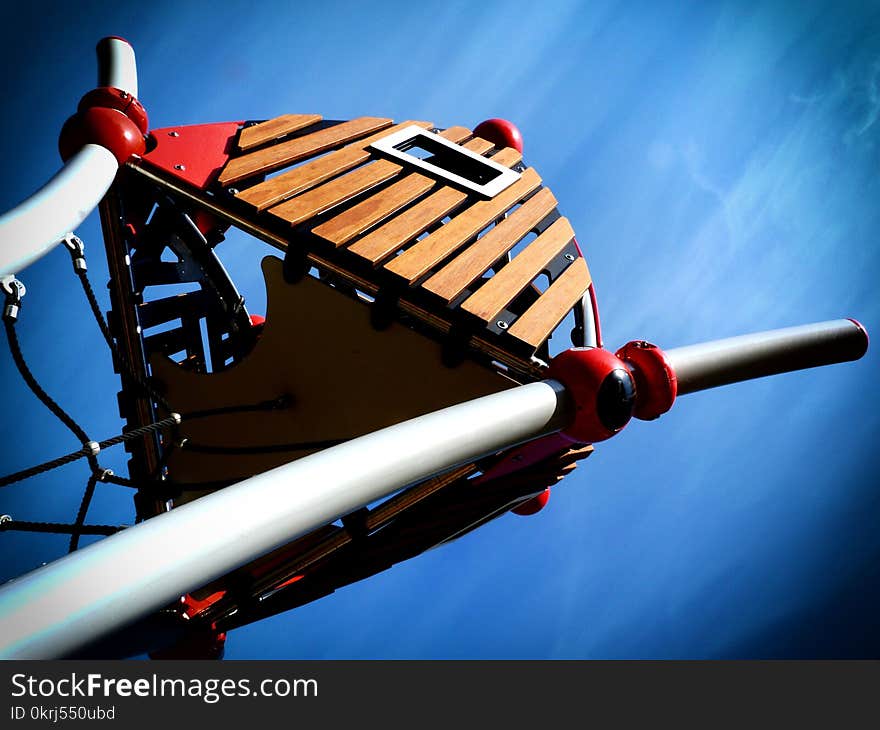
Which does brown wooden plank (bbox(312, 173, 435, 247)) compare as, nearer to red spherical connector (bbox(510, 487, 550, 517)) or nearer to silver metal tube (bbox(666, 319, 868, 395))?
silver metal tube (bbox(666, 319, 868, 395))

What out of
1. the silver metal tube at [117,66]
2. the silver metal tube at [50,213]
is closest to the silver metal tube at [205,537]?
the silver metal tube at [50,213]

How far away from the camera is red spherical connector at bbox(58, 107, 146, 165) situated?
258 cm

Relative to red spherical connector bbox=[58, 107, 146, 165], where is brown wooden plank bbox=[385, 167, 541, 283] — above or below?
below

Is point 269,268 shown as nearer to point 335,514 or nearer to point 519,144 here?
point 519,144

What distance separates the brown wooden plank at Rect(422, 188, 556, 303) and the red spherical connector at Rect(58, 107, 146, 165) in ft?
4.10

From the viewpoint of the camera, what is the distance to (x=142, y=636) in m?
1.96

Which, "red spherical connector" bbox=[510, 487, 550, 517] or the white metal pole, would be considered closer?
the white metal pole

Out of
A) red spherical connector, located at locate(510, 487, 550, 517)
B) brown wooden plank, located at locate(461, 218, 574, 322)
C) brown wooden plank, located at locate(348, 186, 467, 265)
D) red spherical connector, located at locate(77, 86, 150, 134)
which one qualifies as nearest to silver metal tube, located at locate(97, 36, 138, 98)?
red spherical connector, located at locate(77, 86, 150, 134)

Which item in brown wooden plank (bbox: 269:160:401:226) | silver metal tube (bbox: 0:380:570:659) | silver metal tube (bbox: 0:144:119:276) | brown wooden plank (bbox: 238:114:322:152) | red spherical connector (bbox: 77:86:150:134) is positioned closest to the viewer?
silver metal tube (bbox: 0:380:570:659)

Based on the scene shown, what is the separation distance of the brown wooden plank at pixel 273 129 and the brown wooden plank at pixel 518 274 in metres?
1.24

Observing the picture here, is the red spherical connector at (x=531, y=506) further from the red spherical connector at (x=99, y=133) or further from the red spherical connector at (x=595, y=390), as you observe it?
the red spherical connector at (x=99, y=133)

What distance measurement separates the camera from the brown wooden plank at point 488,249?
2422 mm
